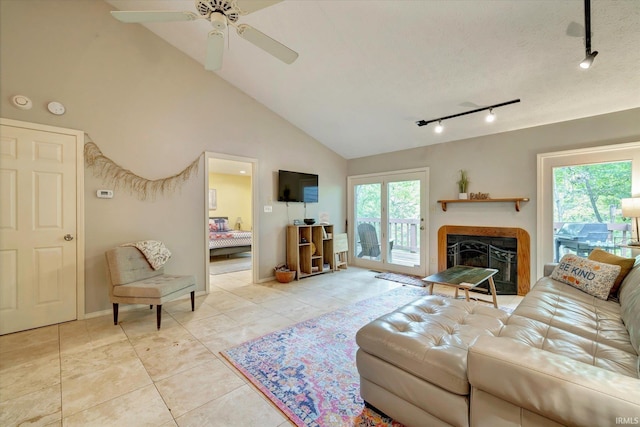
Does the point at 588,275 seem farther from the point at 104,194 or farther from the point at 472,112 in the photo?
the point at 104,194

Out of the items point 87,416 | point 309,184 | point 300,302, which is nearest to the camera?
point 87,416

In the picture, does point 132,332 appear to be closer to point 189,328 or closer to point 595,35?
point 189,328

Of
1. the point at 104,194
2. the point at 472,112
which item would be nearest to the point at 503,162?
the point at 472,112

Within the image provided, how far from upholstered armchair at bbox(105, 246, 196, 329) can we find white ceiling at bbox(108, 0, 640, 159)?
9.15ft

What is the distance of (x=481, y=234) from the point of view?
4211mm

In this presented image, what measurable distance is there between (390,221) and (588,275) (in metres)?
3.15

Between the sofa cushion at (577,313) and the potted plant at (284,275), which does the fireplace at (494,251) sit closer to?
the sofa cushion at (577,313)

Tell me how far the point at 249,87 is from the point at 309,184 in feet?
6.34

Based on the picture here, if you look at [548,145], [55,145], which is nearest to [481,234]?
[548,145]

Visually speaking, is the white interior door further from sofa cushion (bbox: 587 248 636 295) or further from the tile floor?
sofa cushion (bbox: 587 248 636 295)

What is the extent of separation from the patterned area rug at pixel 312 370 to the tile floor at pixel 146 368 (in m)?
0.12

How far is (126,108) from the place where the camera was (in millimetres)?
3287

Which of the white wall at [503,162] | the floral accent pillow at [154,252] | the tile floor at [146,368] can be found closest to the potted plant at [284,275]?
the tile floor at [146,368]

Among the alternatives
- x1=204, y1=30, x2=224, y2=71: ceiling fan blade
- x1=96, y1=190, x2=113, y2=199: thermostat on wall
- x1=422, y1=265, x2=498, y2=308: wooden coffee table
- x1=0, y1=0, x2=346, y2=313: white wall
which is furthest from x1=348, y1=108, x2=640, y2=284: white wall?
x1=96, y1=190, x2=113, y2=199: thermostat on wall
